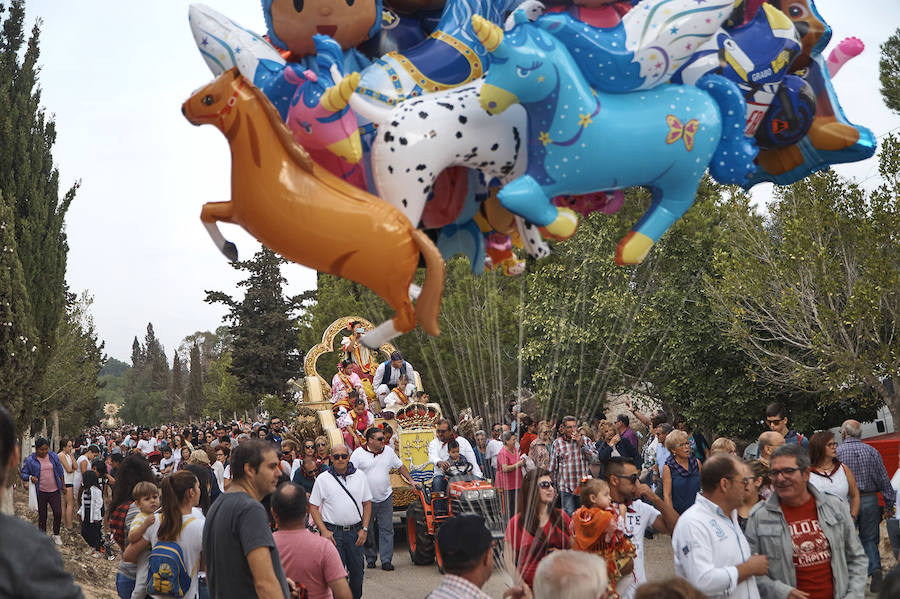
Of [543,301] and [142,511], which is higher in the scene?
[543,301]

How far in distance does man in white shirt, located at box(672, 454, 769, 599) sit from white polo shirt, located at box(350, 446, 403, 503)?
5715mm

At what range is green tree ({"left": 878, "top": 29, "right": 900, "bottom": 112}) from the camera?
705 inches

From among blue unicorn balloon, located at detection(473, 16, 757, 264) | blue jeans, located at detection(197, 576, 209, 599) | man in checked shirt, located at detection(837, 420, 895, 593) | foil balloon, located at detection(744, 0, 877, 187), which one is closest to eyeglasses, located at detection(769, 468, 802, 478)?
blue unicorn balloon, located at detection(473, 16, 757, 264)

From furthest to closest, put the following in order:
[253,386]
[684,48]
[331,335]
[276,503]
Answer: [253,386]
[331,335]
[276,503]
[684,48]

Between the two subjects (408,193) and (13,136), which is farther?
(13,136)

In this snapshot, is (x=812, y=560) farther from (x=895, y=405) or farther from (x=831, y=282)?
(x=895, y=405)

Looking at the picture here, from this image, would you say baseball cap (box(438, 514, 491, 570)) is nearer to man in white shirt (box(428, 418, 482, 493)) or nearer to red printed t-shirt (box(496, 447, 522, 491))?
red printed t-shirt (box(496, 447, 522, 491))

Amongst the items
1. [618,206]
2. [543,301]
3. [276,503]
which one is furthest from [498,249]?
[543,301]

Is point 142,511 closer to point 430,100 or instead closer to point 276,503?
point 276,503

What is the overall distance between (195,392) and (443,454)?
70.1 meters

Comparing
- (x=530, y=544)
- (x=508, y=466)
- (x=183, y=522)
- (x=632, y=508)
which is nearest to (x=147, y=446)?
(x=508, y=466)

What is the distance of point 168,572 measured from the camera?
4.24m

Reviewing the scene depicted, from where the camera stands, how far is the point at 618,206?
4.41 meters

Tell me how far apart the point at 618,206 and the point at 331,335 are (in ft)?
37.6
